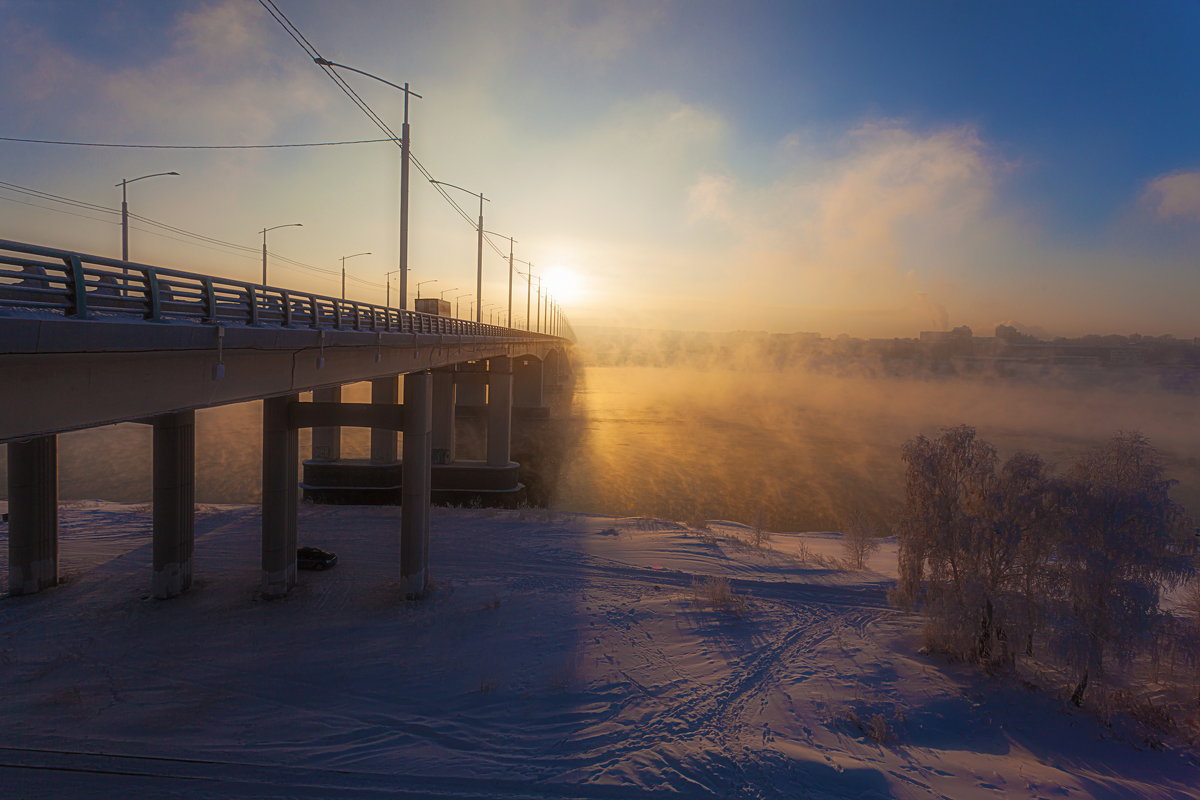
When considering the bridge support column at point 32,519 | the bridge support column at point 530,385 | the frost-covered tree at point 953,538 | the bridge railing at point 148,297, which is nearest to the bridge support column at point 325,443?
the bridge support column at point 32,519

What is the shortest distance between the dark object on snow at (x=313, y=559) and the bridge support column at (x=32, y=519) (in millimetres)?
6402

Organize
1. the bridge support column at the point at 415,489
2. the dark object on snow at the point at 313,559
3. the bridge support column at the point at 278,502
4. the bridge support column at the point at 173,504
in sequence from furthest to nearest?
the dark object on snow at the point at 313,559 → the bridge support column at the point at 415,489 → the bridge support column at the point at 278,502 → the bridge support column at the point at 173,504

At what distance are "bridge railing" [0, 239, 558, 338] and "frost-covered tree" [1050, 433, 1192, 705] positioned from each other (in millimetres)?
15228

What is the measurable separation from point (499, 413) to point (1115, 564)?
33.5 meters

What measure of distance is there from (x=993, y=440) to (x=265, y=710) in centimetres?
7923

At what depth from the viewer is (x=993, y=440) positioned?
7050cm

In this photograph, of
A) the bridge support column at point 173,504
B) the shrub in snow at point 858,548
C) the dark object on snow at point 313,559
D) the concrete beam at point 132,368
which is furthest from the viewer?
the shrub in snow at point 858,548

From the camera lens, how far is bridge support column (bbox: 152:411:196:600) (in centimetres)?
1652

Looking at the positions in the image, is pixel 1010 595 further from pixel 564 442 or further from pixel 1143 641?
pixel 564 442

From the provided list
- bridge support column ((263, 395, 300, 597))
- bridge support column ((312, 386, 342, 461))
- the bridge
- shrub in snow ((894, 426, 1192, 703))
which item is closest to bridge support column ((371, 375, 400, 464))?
the bridge

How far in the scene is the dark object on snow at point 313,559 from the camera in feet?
62.2

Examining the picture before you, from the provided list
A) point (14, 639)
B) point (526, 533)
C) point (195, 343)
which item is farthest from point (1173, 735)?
point (14, 639)

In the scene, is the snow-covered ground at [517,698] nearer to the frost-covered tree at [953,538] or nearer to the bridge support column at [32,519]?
the bridge support column at [32,519]

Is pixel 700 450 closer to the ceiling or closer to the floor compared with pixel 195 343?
closer to the floor
